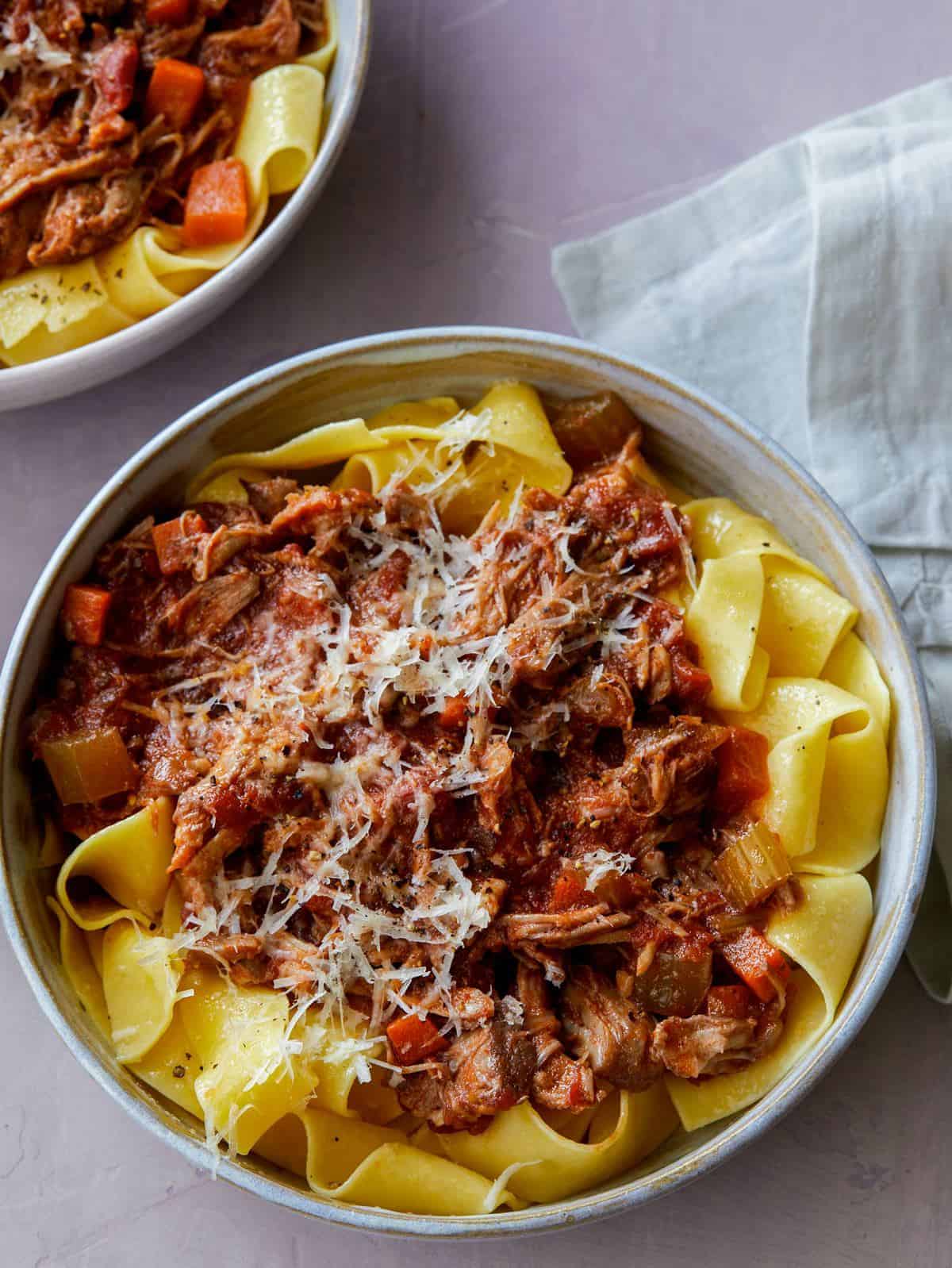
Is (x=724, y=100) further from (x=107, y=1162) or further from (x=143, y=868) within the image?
(x=107, y=1162)

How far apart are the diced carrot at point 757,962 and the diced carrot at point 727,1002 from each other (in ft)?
0.16

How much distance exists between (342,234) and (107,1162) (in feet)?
12.5

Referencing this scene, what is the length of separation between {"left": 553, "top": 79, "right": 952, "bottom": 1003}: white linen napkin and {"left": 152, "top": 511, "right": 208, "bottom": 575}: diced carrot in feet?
6.28

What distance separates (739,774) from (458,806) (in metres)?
0.97

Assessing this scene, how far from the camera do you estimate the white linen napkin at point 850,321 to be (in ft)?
17.0

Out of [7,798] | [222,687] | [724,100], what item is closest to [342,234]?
[724,100]

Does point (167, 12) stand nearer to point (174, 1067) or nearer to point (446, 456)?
point (446, 456)

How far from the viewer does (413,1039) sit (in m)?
4.19

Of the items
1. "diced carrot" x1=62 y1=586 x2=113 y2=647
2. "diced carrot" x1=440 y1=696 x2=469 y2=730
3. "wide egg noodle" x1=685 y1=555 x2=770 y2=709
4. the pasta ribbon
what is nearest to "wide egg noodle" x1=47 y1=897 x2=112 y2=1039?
"diced carrot" x1=62 y1=586 x2=113 y2=647

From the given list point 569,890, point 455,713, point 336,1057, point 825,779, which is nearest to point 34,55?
point 455,713

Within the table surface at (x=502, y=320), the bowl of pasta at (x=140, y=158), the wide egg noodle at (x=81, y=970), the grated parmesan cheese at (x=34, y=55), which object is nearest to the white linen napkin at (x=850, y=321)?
the table surface at (x=502, y=320)

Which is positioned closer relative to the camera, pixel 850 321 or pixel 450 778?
pixel 450 778

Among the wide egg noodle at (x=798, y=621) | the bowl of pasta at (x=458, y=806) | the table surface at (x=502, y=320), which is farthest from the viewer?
the table surface at (x=502, y=320)

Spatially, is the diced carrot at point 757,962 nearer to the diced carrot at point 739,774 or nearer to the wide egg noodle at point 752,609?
the diced carrot at point 739,774
